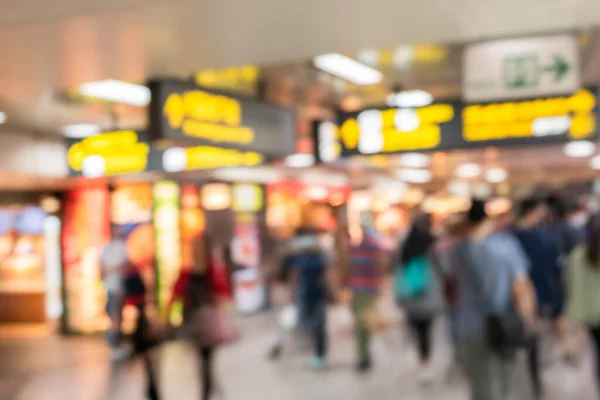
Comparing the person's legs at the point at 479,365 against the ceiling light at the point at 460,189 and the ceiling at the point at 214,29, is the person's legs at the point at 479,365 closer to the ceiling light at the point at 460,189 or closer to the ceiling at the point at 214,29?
the ceiling at the point at 214,29

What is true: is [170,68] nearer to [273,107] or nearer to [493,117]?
[273,107]

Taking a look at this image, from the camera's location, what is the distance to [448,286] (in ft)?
26.0

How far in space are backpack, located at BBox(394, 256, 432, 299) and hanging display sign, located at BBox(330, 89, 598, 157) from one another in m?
1.33

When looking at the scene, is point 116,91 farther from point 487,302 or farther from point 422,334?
point 487,302

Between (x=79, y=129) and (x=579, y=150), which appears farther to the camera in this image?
(x=579, y=150)

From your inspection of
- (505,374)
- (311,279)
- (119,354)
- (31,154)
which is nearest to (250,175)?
(31,154)

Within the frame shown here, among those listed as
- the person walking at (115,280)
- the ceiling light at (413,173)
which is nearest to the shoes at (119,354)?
the person walking at (115,280)

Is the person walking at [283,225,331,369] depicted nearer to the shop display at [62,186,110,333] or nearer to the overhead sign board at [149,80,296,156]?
the overhead sign board at [149,80,296,156]

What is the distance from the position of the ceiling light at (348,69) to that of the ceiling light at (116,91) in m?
1.79

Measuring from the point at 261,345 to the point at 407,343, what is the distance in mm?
2007

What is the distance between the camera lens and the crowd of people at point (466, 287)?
4.92 meters

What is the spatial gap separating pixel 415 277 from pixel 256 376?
6.68 ft

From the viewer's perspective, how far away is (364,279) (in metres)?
7.90

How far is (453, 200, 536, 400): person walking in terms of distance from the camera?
4.86m
